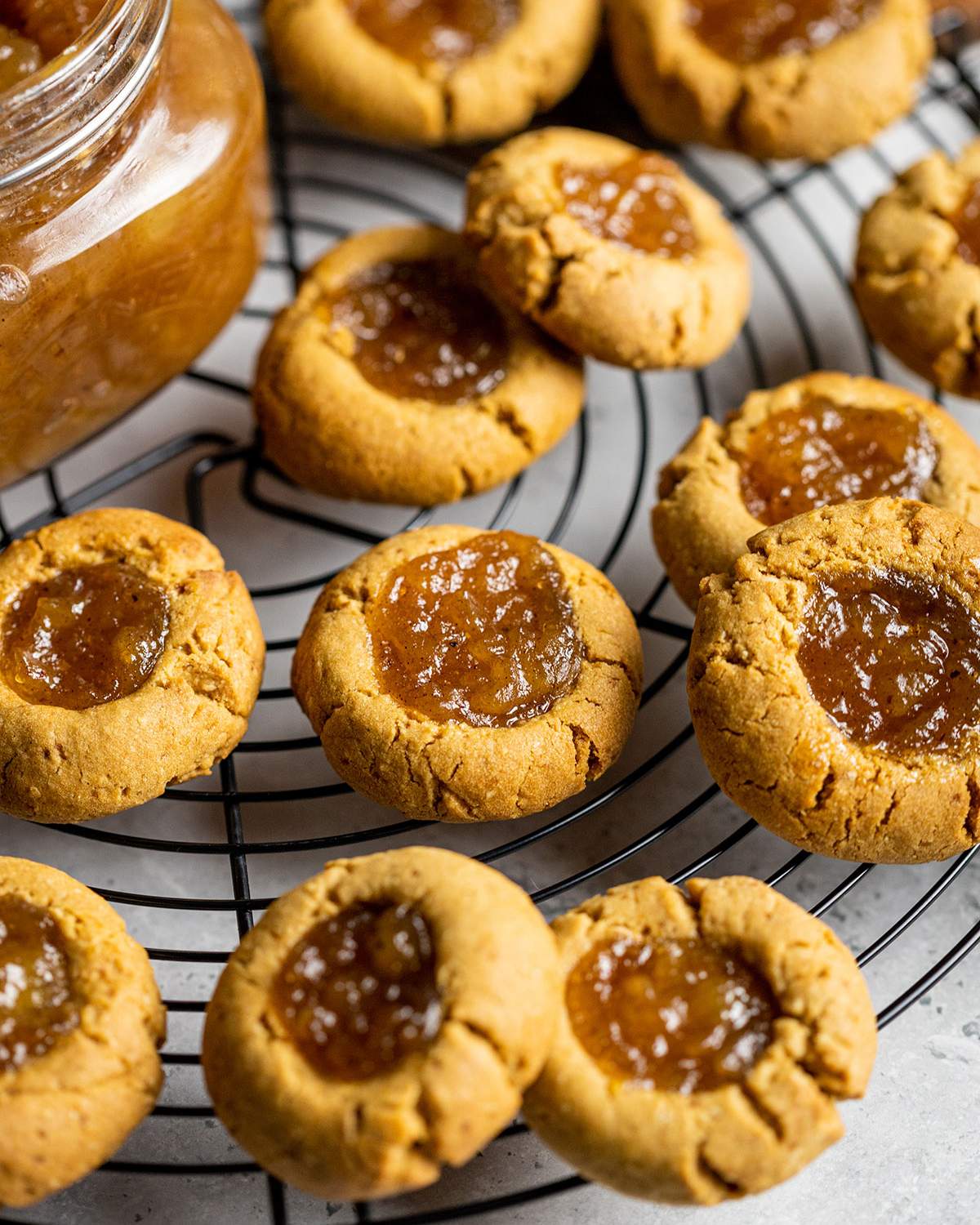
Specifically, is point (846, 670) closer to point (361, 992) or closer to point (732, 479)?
point (732, 479)

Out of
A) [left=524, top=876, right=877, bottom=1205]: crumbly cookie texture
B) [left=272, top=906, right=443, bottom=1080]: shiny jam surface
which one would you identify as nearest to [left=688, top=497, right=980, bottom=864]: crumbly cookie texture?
[left=524, top=876, right=877, bottom=1205]: crumbly cookie texture

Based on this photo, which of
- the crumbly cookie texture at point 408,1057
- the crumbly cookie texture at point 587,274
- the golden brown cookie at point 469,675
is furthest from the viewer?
the crumbly cookie texture at point 587,274

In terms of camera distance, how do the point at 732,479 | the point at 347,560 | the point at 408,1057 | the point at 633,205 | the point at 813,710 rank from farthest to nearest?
the point at 347,560 → the point at 633,205 → the point at 732,479 → the point at 813,710 → the point at 408,1057

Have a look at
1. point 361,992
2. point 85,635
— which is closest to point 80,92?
point 85,635

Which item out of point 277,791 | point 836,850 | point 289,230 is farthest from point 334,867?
point 289,230

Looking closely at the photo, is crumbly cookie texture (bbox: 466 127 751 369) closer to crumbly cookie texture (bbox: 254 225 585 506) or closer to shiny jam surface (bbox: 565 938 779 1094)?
crumbly cookie texture (bbox: 254 225 585 506)

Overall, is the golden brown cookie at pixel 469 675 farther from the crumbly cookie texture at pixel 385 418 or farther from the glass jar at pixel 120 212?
the glass jar at pixel 120 212

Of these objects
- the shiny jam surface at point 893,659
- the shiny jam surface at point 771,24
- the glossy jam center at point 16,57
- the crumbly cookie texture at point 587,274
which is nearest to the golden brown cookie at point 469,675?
the shiny jam surface at point 893,659
